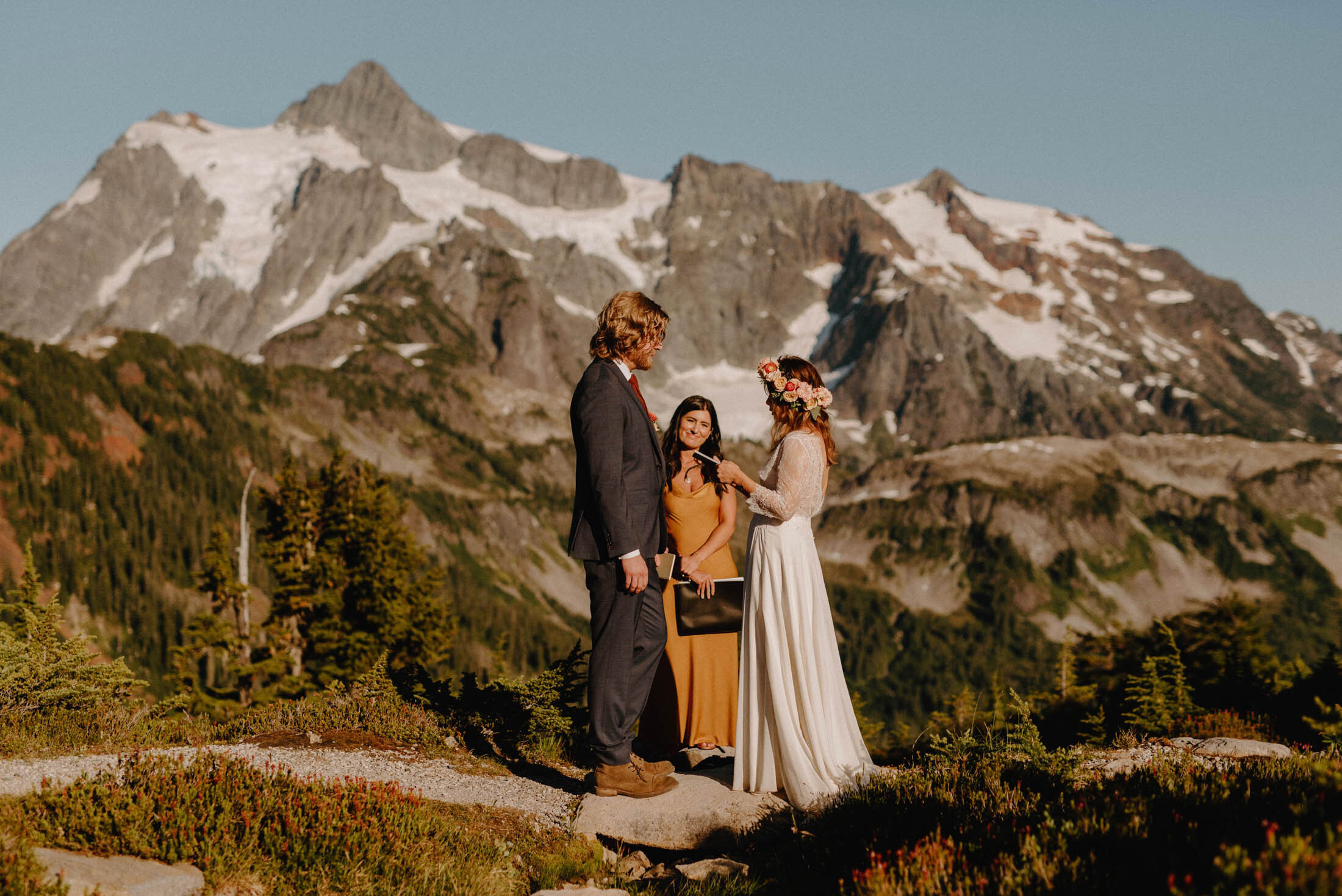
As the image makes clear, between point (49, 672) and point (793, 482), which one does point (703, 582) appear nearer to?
point (793, 482)

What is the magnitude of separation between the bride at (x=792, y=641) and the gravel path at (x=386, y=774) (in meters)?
1.76

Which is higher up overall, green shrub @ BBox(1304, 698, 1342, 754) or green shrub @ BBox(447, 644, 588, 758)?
green shrub @ BBox(1304, 698, 1342, 754)

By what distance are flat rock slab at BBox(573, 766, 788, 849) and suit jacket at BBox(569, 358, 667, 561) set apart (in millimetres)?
2029

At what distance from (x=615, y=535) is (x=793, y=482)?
1647mm

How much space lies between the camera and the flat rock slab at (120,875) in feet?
17.0

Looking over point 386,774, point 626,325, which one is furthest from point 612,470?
point 386,774

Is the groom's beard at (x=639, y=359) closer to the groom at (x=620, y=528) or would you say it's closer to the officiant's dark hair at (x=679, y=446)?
the groom at (x=620, y=528)

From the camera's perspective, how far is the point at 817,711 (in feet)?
26.1

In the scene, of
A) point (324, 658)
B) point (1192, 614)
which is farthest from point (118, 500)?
point (1192, 614)

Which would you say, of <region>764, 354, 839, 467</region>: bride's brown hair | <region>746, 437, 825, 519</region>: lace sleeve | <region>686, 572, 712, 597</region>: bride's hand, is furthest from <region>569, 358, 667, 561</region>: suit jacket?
<region>764, 354, 839, 467</region>: bride's brown hair

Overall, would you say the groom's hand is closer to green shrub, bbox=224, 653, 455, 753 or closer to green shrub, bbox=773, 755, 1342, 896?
green shrub, bbox=773, 755, 1342, 896

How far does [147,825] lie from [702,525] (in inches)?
228

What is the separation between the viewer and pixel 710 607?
9.09 m

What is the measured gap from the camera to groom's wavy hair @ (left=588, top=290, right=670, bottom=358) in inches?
302
